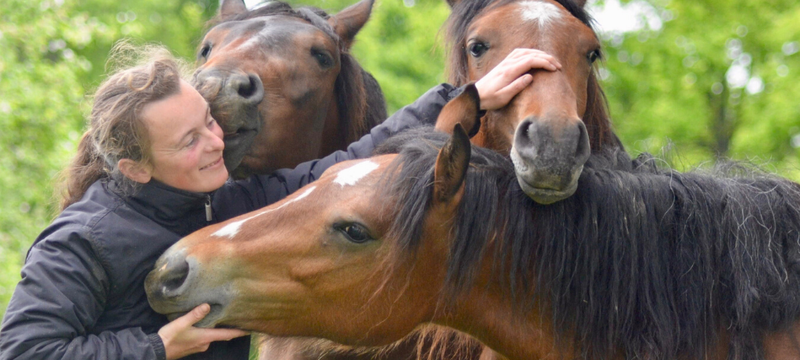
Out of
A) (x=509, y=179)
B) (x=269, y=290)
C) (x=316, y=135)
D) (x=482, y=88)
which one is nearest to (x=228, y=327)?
(x=269, y=290)

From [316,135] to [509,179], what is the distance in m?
1.93

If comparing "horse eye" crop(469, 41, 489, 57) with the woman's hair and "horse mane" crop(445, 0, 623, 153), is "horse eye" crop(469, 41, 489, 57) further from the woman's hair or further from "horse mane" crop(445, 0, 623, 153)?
the woman's hair

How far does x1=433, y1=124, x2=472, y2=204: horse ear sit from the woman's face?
0.96 meters

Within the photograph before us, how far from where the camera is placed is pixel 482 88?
3025 millimetres

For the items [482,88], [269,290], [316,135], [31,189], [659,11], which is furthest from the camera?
[659,11]

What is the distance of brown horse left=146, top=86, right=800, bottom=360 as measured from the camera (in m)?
2.50

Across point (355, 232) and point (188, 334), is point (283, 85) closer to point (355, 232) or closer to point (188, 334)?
point (355, 232)

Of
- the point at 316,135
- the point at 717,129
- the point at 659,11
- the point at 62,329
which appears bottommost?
the point at 717,129

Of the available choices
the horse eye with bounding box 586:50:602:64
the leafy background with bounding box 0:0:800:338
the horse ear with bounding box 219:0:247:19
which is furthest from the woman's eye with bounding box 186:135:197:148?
the leafy background with bounding box 0:0:800:338

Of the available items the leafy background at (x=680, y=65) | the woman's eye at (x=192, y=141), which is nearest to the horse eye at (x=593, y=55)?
the woman's eye at (x=192, y=141)

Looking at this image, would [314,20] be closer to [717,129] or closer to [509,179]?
[509,179]

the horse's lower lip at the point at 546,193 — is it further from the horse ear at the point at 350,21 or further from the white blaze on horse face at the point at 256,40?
the horse ear at the point at 350,21

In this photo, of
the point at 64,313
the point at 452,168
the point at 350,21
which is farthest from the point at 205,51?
the point at 452,168

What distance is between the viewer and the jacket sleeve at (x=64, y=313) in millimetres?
2359
